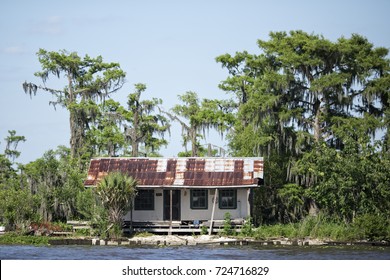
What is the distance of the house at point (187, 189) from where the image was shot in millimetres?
41625

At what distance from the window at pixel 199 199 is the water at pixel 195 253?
5.15m

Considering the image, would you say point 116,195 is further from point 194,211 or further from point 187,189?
point 194,211

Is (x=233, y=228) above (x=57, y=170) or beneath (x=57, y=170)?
beneath

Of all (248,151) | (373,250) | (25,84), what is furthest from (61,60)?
(373,250)

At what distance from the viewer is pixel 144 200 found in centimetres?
4288

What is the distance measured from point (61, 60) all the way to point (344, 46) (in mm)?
19748

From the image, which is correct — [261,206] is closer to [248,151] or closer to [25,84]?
[248,151]

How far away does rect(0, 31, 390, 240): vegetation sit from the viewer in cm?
3994

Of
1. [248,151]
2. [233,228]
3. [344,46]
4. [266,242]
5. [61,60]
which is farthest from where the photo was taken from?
[61,60]

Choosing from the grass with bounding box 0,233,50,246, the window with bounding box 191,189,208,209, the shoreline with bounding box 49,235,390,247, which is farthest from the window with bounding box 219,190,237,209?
the grass with bounding box 0,233,50,246

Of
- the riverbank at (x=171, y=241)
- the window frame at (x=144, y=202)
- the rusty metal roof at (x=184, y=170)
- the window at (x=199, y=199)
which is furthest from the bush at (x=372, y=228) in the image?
the window frame at (x=144, y=202)

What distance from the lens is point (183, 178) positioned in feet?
138

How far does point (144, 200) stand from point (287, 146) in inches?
315

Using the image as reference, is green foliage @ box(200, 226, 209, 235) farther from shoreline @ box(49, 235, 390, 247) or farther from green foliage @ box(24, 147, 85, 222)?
green foliage @ box(24, 147, 85, 222)
